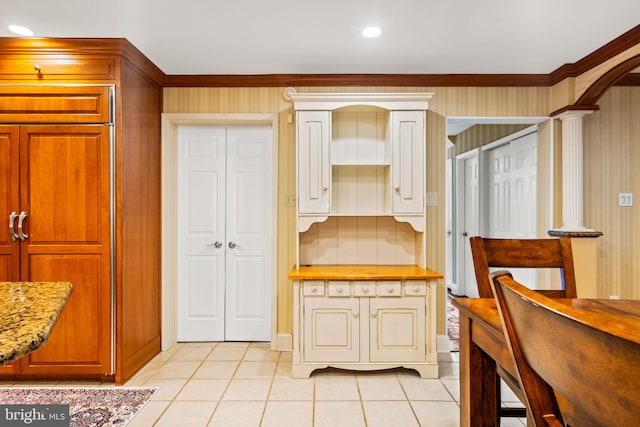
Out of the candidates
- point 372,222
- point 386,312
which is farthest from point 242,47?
point 386,312

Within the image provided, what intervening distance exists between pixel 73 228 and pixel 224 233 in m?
1.25

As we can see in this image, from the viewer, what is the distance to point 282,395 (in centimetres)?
248

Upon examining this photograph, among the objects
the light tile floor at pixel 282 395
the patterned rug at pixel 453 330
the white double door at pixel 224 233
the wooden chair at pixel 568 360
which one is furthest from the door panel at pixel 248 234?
the wooden chair at pixel 568 360

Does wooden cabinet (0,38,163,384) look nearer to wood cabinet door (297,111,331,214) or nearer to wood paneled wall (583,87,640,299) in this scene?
wood cabinet door (297,111,331,214)

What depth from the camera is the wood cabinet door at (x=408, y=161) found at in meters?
2.94

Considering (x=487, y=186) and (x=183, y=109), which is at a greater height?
(x=183, y=109)

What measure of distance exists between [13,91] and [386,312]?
3.09 meters

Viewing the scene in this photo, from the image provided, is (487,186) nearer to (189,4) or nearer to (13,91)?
(189,4)

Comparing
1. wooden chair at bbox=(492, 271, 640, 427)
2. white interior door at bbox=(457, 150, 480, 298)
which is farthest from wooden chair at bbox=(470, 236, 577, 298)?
white interior door at bbox=(457, 150, 480, 298)

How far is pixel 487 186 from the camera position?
469cm

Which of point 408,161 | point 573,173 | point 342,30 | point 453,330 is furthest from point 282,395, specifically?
point 573,173

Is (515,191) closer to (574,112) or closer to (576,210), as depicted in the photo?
(576,210)

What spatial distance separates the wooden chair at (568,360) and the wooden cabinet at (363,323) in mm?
2035

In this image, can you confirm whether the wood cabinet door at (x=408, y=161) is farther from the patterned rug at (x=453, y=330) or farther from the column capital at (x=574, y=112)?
the patterned rug at (x=453, y=330)
